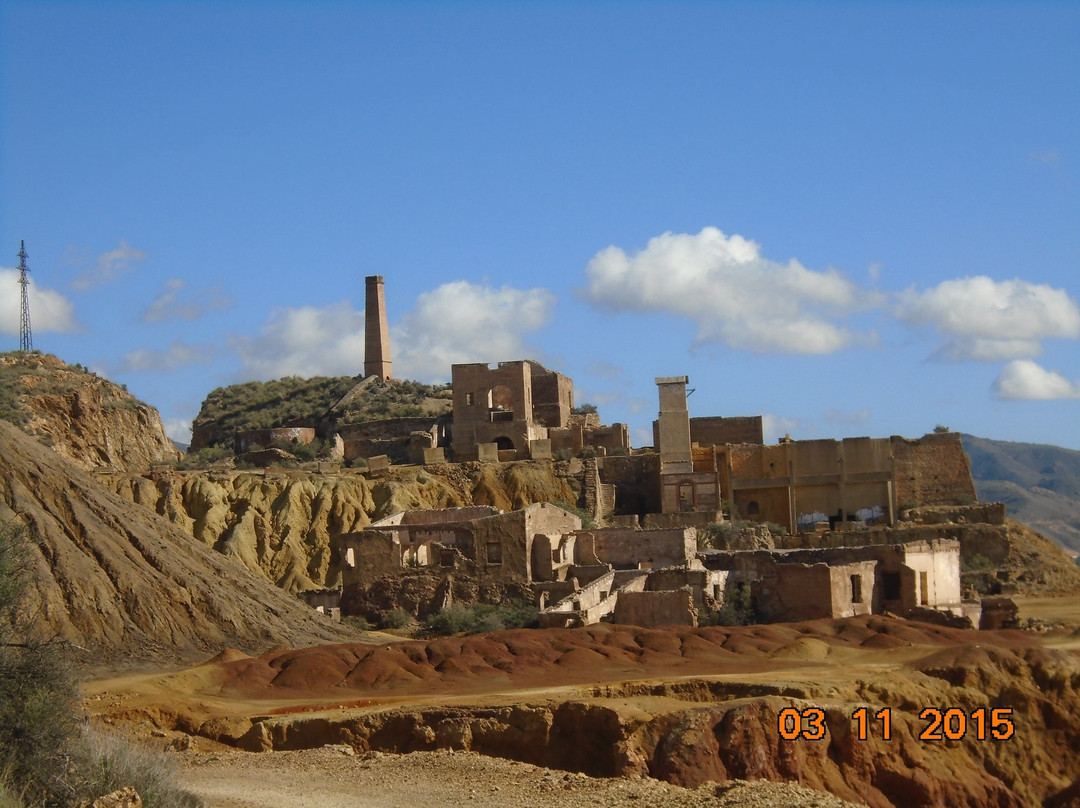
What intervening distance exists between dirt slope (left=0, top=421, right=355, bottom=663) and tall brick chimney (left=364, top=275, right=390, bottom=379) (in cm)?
3105

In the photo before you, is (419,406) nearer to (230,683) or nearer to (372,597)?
(372,597)

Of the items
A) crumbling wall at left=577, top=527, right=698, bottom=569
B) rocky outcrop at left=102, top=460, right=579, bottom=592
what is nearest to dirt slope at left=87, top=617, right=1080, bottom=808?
crumbling wall at left=577, top=527, right=698, bottom=569

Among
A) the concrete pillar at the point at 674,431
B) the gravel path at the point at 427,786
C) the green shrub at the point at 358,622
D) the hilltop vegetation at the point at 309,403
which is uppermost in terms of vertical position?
the hilltop vegetation at the point at 309,403

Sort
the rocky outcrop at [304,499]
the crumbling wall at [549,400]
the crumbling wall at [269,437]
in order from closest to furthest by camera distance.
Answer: the rocky outcrop at [304,499] < the crumbling wall at [549,400] < the crumbling wall at [269,437]

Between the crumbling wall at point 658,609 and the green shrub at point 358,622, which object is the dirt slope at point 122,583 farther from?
the crumbling wall at point 658,609

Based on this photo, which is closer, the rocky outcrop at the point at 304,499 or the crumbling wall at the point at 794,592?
the crumbling wall at the point at 794,592

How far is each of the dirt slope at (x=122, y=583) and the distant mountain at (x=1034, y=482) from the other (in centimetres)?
9108

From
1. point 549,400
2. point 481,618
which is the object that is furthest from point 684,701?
point 549,400

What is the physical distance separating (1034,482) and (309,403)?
12433 centimetres

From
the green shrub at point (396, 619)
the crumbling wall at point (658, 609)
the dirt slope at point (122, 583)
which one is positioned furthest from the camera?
the green shrub at point (396, 619)

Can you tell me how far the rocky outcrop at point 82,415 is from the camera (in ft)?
162

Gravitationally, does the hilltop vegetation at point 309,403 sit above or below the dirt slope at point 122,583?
above

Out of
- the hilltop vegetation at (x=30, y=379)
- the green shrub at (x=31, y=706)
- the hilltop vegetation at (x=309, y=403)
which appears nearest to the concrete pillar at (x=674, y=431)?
the hilltop vegetation at (x=309, y=403)

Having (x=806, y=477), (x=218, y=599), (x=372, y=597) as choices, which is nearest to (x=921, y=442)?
(x=806, y=477)
